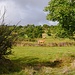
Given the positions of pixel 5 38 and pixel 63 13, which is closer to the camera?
pixel 5 38

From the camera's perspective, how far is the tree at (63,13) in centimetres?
2358

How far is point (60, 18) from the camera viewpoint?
23516 mm

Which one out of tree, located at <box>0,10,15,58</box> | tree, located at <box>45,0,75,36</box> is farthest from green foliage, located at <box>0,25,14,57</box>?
tree, located at <box>45,0,75,36</box>

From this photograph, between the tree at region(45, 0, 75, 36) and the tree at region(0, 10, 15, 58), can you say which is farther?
the tree at region(45, 0, 75, 36)

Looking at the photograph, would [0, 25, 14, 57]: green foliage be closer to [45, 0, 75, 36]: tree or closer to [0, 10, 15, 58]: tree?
A: [0, 10, 15, 58]: tree

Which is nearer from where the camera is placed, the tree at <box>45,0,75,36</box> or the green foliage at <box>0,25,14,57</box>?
the green foliage at <box>0,25,14,57</box>

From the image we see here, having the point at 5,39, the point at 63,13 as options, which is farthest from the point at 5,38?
the point at 63,13

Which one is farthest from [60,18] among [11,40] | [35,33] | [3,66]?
[35,33]

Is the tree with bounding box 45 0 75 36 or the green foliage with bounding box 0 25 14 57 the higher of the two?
the tree with bounding box 45 0 75 36

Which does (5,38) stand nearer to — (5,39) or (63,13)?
(5,39)

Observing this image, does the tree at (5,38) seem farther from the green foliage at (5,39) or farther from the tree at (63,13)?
the tree at (63,13)

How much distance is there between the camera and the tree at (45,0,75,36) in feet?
77.4

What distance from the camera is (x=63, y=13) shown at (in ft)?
76.9

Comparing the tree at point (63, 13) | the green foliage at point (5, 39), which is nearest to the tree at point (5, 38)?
the green foliage at point (5, 39)
